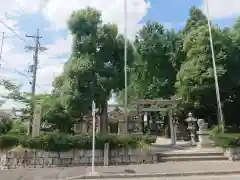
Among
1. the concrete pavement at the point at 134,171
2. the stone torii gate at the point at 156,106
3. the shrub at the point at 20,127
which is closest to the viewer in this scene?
the concrete pavement at the point at 134,171

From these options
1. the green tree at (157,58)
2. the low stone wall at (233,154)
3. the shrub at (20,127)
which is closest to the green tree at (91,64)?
the shrub at (20,127)

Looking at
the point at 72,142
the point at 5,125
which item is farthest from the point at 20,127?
the point at 72,142

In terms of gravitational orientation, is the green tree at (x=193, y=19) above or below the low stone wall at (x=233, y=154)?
above

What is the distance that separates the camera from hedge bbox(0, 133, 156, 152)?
1373 cm

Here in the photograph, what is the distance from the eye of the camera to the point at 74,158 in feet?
45.3

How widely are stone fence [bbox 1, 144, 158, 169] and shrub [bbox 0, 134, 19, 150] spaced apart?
0.52 metres

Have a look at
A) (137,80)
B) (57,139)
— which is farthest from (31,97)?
(137,80)

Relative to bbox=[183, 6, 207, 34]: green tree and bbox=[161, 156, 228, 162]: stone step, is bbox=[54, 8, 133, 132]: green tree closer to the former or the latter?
bbox=[161, 156, 228, 162]: stone step

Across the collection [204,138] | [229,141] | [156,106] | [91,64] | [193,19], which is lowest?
[229,141]

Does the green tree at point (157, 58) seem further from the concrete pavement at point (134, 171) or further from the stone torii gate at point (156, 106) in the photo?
the concrete pavement at point (134, 171)

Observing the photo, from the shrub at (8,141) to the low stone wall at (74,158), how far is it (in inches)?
21.0

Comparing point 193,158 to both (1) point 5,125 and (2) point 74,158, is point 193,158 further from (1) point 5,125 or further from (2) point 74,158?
(1) point 5,125

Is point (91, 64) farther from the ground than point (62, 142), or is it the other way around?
point (91, 64)

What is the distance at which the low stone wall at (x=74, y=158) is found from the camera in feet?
44.3
